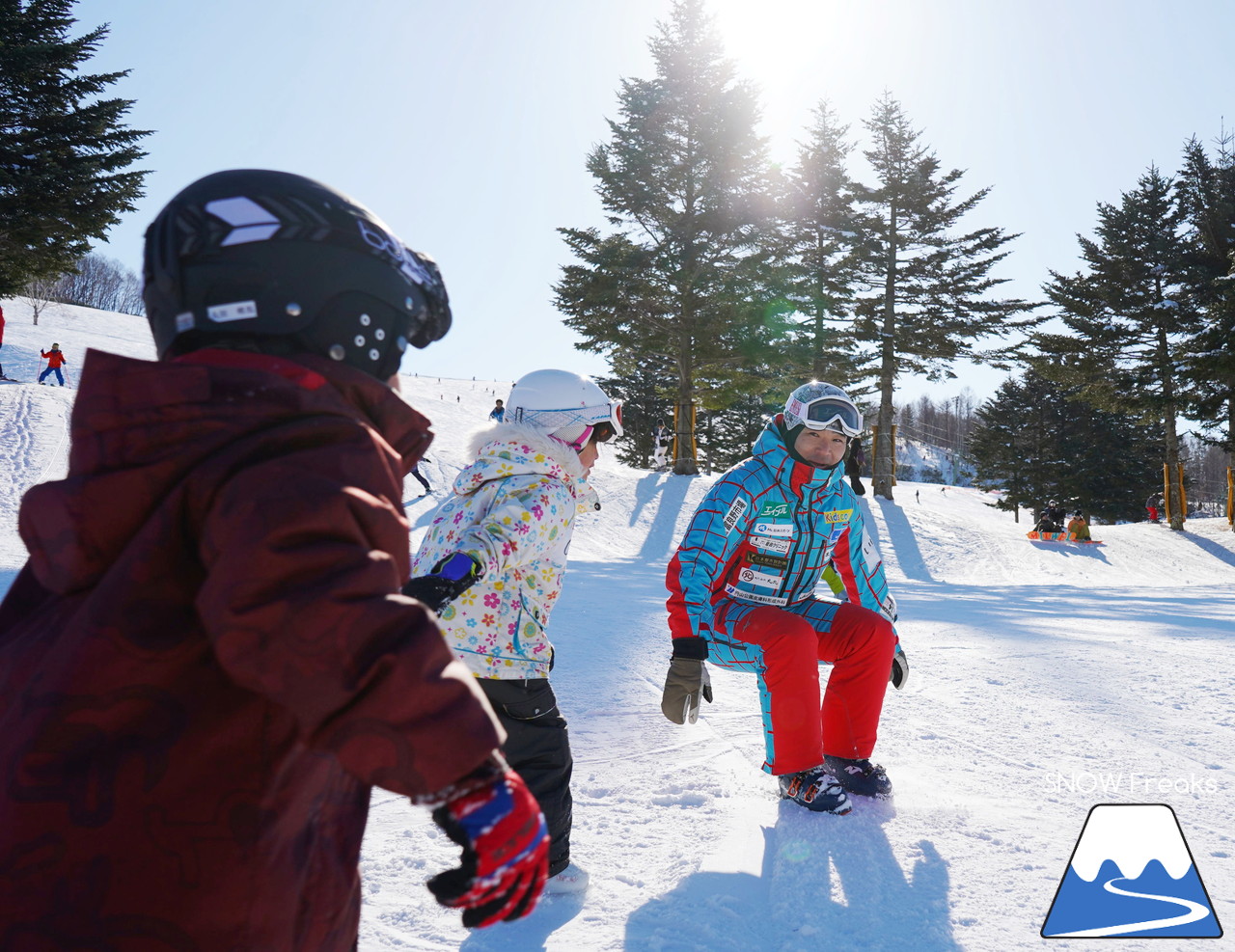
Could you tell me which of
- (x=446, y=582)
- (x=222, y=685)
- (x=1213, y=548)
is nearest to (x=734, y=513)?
(x=446, y=582)

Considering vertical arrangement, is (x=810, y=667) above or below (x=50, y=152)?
below

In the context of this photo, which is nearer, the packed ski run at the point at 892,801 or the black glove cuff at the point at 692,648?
the packed ski run at the point at 892,801

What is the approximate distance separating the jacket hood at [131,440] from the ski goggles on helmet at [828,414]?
2653 mm

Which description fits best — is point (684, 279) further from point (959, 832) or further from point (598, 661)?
point (959, 832)

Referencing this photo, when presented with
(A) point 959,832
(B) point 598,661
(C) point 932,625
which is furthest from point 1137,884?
(C) point 932,625

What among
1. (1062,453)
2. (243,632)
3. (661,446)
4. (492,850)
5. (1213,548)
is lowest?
(1213,548)

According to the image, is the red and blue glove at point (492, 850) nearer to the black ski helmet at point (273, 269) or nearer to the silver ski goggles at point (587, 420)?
the black ski helmet at point (273, 269)

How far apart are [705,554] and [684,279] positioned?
17.9 m

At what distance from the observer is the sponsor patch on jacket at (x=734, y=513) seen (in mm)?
3342

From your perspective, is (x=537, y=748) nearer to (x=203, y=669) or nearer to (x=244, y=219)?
(x=203, y=669)

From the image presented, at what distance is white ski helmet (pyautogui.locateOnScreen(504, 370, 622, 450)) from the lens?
2.82 m

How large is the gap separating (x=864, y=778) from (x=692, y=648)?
2.81 feet

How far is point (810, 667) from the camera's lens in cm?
301

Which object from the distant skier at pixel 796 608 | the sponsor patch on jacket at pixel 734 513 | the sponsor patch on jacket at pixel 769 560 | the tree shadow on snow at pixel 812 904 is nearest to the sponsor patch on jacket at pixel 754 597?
the distant skier at pixel 796 608
